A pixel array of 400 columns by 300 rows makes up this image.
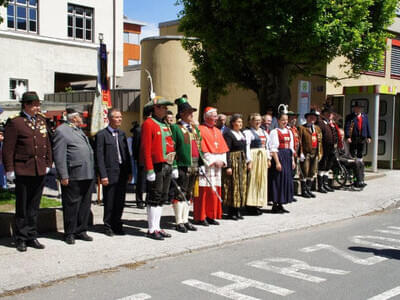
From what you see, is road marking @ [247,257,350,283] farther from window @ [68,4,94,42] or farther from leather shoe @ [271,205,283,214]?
window @ [68,4,94,42]

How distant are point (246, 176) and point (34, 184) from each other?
13.2 feet

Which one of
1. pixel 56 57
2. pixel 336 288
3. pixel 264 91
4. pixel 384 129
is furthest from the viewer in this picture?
pixel 56 57

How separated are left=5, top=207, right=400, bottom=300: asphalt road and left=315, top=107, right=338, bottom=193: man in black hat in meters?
4.81

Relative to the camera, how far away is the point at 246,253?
274 inches

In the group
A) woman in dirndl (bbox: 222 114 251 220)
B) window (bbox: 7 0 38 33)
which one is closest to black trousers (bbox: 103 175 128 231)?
woman in dirndl (bbox: 222 114 251 220)

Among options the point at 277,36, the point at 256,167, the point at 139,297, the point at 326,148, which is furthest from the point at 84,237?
the point at 277,36

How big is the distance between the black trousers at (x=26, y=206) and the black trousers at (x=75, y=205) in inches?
17.5

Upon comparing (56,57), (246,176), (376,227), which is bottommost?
(376,227)

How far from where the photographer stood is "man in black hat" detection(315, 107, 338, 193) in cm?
1253

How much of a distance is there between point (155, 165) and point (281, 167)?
3.38 meters

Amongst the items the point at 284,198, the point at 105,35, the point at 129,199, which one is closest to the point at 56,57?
the point at 105,35

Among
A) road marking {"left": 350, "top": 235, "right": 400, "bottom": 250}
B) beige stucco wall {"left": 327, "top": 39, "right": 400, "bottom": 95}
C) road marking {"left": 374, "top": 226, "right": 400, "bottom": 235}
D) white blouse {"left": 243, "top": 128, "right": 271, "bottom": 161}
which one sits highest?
beige stucco wall {"left": 327, "top": 39, "right": 400, "bottom": 95}

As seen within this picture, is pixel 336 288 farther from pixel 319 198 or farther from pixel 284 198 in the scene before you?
pixel 319 198

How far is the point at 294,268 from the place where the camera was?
622cm
